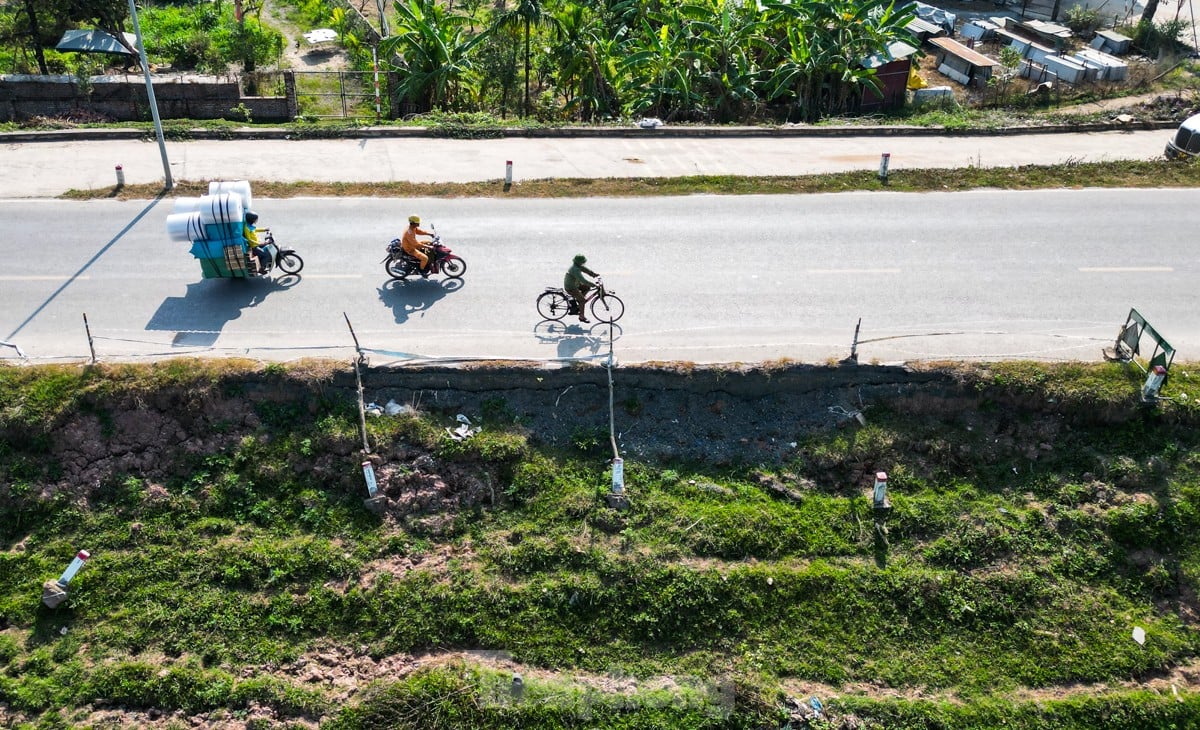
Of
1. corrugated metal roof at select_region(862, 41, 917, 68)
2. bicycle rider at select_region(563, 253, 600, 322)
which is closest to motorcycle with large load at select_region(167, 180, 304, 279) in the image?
bicycle rider at select_region(563, 253, 600, 322)

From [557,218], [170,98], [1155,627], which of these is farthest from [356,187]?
[1155,627]

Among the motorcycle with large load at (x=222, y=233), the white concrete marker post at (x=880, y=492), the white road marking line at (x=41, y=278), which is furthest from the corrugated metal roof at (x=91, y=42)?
the white concrete marker post at (x=880, y=492)

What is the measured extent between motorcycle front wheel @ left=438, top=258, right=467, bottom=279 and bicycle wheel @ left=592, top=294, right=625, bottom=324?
296 cm

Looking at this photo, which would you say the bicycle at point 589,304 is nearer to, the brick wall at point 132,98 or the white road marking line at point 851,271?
the white road marking line at point 851,271

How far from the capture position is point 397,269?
671 inches

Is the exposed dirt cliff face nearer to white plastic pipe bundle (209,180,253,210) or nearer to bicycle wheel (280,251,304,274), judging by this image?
bicycle wheel (280,251,304,274)

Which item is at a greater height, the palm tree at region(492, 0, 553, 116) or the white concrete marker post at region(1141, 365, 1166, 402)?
the palm tree at region(492, 0, 553, 116)

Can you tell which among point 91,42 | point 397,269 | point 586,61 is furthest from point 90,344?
point 91,42

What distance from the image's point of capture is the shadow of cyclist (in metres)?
16.4

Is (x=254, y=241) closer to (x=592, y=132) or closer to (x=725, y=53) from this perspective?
(x=592, y=132)

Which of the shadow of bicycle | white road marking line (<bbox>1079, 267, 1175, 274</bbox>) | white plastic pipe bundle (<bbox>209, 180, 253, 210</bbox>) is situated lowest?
the shadow of bicycle

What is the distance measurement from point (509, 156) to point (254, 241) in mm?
8280

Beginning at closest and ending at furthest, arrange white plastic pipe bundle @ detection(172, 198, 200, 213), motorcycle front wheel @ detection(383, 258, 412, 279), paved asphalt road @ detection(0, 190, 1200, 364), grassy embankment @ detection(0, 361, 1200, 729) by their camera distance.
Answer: grassy embankment @ detection(0, 361, 1200, 729), paved asphalt road @ detection(0, 190, 1200, 364), white plastic pipe bundle @ detection(172, 198, 200, 213), motorcycle front wheel @ detection(383, 258, 412, 279)

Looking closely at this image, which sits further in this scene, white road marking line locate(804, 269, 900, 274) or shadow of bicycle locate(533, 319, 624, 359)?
white road marking line locate(804, 269, 900, 274)
